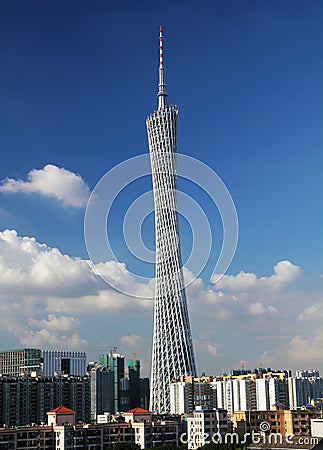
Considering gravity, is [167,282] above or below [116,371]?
above

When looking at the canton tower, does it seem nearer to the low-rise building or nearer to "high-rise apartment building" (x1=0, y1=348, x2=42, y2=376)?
the low-rise building

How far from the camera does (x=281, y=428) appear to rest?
2983cm

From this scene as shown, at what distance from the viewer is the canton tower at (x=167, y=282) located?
36.3m

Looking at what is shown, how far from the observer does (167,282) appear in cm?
3631

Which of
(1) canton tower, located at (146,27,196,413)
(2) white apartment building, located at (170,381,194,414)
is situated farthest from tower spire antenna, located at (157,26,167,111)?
(2) white apartment building, located at (170,381,194,414)

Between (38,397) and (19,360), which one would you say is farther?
(19,360)

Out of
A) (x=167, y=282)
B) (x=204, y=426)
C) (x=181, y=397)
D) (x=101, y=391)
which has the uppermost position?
(x=167, y=282)

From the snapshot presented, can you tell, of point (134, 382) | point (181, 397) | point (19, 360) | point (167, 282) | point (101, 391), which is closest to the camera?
point (167, 282)

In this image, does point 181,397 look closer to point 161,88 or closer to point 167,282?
point 167,282

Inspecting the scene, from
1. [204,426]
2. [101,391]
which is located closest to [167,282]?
[204,426]

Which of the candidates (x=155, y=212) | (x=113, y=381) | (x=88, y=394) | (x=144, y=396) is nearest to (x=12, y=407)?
(x=88, y=394)

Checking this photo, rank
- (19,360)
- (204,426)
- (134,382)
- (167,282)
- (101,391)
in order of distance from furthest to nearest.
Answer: (134,382), (19,360), (101,391), (167,282), (204,426)

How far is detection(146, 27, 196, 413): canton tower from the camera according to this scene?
119 ft

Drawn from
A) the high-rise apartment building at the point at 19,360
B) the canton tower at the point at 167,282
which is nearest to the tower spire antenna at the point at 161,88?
the canton tower at the point at 167,282
